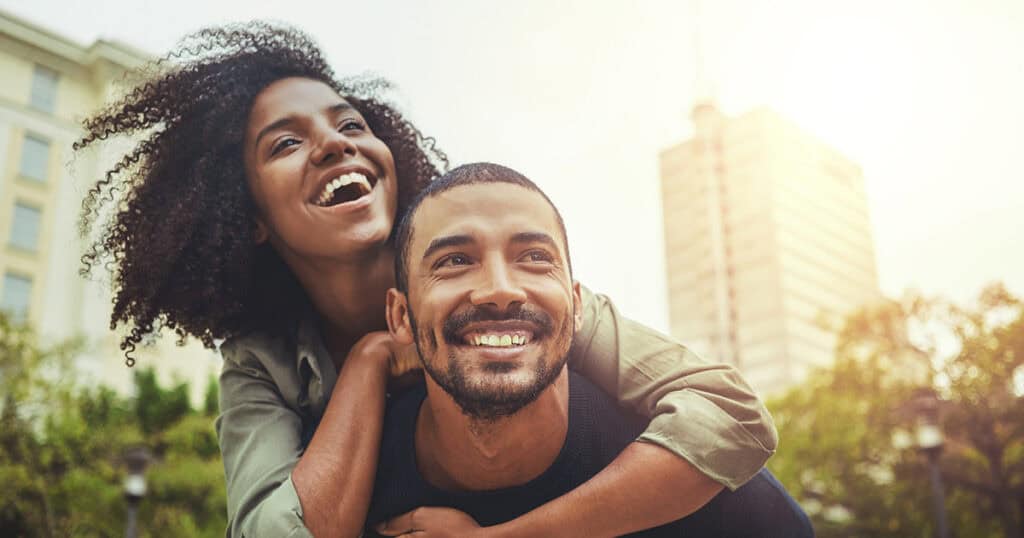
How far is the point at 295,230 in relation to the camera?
110 inches

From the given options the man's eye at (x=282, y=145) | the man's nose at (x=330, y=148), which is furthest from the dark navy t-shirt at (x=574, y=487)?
Result: the man's eye at (x=282, y=145)

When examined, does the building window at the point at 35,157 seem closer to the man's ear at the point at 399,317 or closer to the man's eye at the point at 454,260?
the man's ear at the point at 399,317

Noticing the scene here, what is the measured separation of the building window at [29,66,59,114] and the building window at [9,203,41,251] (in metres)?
4.21

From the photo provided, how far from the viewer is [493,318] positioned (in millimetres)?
2189

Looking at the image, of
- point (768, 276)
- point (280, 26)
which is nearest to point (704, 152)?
point (768, 276)

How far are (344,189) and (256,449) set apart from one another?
0.73 meters

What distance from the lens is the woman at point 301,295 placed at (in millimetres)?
2275

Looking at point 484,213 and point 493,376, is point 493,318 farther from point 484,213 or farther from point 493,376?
point 484,213

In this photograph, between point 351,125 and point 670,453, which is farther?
point 351,125

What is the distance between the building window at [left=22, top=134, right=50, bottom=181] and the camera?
123 feet

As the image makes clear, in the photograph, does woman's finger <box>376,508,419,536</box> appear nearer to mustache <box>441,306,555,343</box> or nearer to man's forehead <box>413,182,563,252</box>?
mustache <box>441,306,555,343</box>

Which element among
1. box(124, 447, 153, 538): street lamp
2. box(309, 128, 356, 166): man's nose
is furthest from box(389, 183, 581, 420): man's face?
box(124, 447, 153, 538): street lamp

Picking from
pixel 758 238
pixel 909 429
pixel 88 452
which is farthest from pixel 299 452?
pixel 758 238

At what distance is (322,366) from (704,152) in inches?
4081
